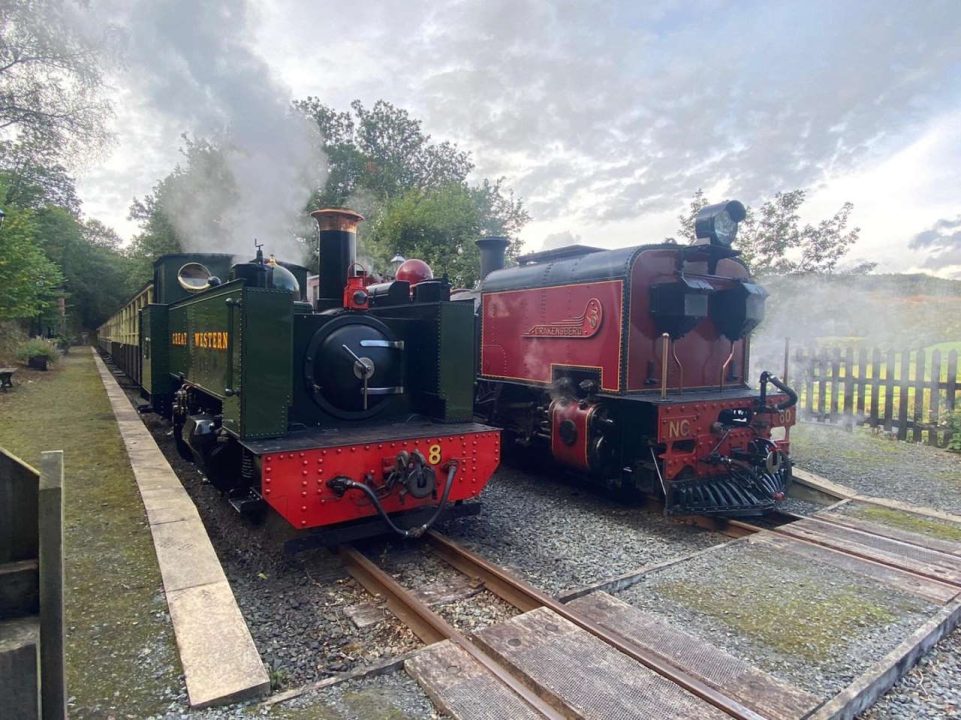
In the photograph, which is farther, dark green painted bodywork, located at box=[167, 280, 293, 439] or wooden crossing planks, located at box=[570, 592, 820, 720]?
dark green painted bodywork, located at box=[167, 280, 293, 439]

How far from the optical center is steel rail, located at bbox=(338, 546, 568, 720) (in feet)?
A: 8.32

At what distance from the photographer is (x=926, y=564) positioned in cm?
414

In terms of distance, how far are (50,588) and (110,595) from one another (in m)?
2.12

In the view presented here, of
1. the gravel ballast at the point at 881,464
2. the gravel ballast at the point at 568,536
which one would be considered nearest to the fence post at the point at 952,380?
the gravel ballast at the point at 881,464

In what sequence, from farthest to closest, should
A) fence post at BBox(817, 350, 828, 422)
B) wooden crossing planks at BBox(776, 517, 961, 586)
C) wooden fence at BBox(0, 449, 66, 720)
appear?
fence post at BBox(817, 350, 828, 422) → wooden crossing planks at BBox(776, 517, 961, 586) → wooden fence at BBox(0, 449, 66, 720)

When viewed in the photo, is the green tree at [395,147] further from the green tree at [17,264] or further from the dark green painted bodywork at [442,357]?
the dark green painted bodywork at [442,357]

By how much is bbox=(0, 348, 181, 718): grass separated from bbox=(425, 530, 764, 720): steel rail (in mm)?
1800

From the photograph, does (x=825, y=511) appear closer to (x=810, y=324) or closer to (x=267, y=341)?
(x=267, y=341)

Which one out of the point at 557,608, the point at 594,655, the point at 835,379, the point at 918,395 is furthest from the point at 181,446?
the point at 918,395

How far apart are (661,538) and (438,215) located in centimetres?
1361

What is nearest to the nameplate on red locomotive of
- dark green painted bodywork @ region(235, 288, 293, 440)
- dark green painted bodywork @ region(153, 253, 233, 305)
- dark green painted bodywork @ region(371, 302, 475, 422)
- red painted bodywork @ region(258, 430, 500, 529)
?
dark green painted bodywork @ region(371, 302, 475, 422)

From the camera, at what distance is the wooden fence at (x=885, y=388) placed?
8.24 meters

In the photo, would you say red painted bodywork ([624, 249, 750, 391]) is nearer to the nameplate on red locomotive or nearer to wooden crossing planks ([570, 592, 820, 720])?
the nameplate on red locomotive

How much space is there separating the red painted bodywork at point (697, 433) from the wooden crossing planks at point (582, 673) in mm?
2565
